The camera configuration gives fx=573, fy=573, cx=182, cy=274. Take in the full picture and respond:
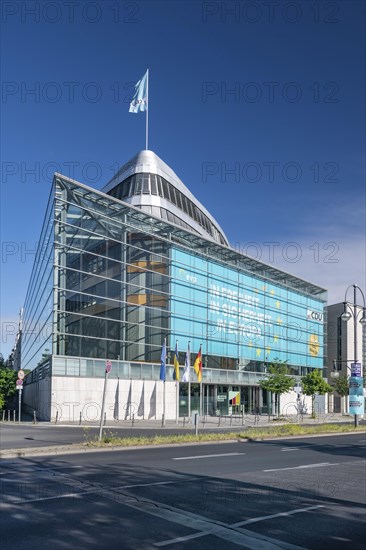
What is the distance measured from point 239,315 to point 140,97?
23045 mm

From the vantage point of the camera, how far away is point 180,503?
32.9 ft

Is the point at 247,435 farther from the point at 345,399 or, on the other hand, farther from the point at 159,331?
the point at 345,399

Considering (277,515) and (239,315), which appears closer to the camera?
(277,515)

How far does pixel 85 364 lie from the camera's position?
39406 mm

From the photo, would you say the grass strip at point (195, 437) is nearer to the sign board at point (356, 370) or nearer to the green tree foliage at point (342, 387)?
the sign board at point (356, 370)

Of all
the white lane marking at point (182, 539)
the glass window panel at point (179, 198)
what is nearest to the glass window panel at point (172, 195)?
the glass window panel at point (179, 198)

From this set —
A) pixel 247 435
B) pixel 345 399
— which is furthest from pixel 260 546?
pixel 345 399

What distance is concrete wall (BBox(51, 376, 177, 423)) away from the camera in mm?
37531

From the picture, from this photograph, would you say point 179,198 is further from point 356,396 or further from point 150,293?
point 356,396

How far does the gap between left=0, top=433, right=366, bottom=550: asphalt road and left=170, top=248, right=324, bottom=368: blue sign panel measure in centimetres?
3168

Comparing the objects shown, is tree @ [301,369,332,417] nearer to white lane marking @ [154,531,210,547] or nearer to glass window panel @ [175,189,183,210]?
glass window panel @ [175,189,183,210]

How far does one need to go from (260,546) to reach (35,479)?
6.66 meters

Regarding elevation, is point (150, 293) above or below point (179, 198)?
below

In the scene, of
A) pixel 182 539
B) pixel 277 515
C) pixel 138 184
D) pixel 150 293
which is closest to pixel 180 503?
pixel 277 515
